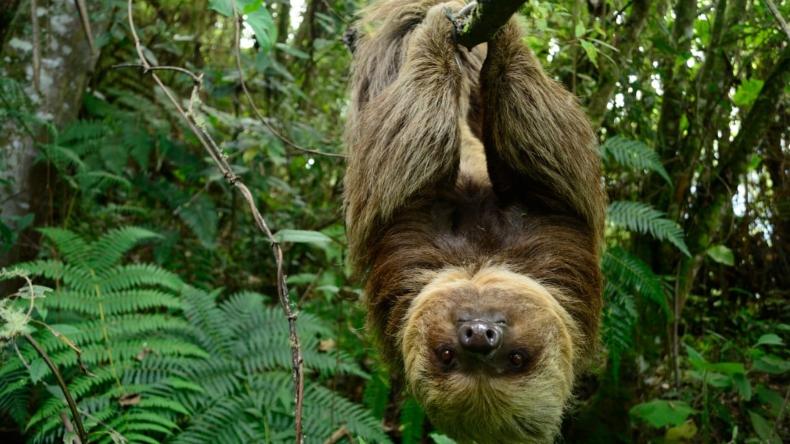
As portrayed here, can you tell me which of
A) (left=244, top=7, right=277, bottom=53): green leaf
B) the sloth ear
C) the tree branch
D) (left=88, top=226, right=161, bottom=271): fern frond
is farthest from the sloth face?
(left=88, top=226, right=161, bottom=271): fern frond

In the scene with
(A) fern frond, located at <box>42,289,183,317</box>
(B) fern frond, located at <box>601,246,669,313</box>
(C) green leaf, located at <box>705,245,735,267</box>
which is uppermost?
(B) fern frond, located at <box>601,246,669,313</box>

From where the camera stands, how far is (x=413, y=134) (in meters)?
3.59

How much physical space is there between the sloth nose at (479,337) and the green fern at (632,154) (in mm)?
2378

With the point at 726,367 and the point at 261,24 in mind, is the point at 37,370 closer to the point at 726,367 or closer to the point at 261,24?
the point at 261,24

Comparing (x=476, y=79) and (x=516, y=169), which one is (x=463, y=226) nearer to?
(x=516, y=169)

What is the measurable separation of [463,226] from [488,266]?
0.33 meters

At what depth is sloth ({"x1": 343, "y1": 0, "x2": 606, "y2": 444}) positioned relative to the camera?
3.20 metres

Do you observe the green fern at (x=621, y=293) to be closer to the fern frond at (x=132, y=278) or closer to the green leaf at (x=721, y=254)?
the green leaf at (x=721, y=254)

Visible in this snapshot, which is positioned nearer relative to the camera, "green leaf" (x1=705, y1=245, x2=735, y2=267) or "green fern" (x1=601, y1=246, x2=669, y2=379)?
"green fern" (x1=601, y1=246, x2=669, y2=379)

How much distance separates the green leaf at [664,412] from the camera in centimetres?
459

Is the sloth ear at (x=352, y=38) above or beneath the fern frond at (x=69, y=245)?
above

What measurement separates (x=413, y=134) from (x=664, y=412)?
281 cm

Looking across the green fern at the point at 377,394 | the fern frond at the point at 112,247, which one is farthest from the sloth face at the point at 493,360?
the fern frond at the point at 112,247

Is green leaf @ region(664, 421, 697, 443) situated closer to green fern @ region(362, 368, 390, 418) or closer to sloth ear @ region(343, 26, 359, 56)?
green fern @ region(362, 368, 390, 418)
